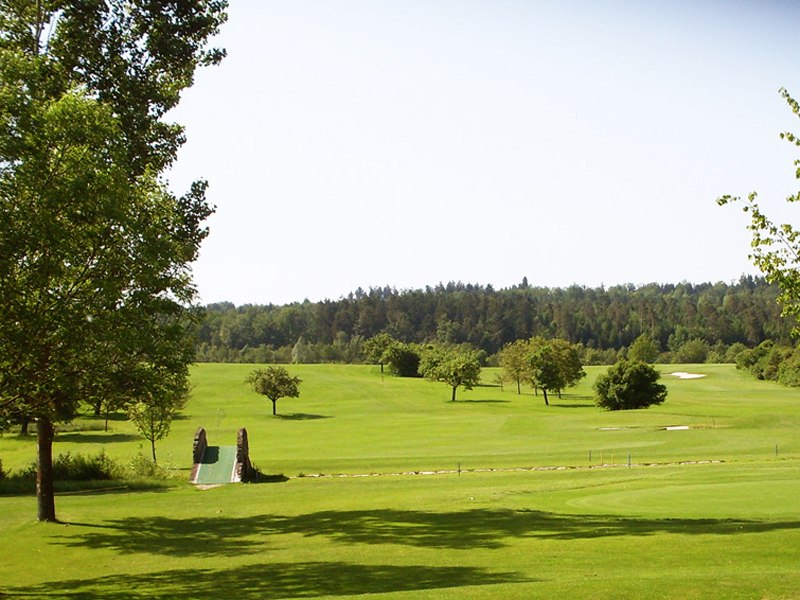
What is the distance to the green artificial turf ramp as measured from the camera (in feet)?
133

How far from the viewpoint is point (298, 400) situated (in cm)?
11106

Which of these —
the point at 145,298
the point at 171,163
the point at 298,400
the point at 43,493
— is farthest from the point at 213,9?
the point at 298,400

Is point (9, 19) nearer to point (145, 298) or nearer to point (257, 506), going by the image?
point (145, 298)

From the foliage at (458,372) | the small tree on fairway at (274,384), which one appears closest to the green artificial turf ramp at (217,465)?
the small tree on fairway at (274,384)

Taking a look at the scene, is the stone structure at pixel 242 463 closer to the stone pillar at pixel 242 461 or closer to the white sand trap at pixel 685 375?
the stone pillar at pixel 242 461

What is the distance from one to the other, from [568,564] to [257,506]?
1622cm

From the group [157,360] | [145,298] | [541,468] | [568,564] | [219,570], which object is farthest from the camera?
[541,468]

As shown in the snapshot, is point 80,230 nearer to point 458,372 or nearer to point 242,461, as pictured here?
point 242,461

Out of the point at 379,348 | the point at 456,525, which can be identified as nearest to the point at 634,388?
the point at 379,348

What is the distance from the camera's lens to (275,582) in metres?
17.0

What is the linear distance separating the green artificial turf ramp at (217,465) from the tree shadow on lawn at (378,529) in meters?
12.3

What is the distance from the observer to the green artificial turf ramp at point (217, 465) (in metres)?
40.5

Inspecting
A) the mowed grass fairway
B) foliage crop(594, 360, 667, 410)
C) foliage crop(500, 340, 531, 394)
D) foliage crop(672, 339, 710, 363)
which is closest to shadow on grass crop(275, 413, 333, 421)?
the mowed grass fairway

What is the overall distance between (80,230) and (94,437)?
57.4m
